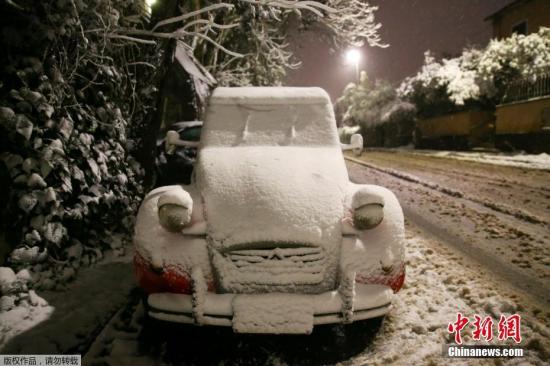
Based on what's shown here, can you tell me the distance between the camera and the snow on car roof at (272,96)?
169 inches

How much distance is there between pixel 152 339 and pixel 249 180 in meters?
1.41

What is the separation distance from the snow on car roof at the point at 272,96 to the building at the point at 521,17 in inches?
1161

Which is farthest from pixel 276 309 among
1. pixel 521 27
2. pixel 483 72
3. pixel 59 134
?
pixel 521 27

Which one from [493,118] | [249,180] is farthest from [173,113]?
[493,118]

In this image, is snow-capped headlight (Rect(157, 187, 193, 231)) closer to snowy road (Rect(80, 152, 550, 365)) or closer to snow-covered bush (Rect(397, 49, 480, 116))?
snowy road (Rect(80, 152, 550, 365))

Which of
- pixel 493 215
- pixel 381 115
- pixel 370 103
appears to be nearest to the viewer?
pixel 493 215

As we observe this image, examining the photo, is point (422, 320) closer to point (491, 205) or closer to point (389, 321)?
point (389, 321)

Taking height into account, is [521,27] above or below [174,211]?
above

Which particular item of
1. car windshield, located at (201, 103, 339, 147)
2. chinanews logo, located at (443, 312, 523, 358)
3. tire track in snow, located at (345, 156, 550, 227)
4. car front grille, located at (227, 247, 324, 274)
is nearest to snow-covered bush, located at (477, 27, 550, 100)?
tire track in snow, located at (345, 156, 550, 227)

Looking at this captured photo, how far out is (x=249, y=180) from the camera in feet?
10.7

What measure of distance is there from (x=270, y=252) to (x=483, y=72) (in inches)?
1024

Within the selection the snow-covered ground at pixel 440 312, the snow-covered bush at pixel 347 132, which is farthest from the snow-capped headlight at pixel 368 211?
the snow-covered bush at pixel 347 132

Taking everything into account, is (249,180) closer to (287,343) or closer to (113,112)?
(287,343)

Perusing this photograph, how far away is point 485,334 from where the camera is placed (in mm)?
3043
